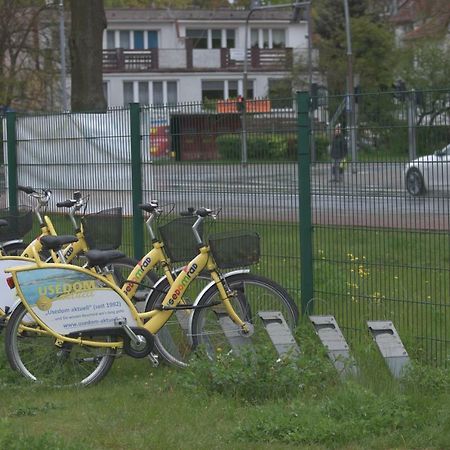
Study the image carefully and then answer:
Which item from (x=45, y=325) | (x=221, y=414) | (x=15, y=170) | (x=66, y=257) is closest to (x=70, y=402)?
(x=45, y=325)

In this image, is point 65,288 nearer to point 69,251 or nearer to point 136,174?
point 69,251

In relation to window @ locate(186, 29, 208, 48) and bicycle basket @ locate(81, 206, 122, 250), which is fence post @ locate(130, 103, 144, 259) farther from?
window @ locate(186, 29, 208, 48)

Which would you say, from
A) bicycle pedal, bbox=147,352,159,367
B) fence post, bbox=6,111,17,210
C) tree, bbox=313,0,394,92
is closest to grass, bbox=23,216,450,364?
bicycle pedal, bbox=147,352,159,367

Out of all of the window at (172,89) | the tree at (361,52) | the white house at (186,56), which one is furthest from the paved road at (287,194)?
the window at (172,89)

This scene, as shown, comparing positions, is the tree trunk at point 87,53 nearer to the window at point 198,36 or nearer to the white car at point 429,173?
the white car at point 429,173

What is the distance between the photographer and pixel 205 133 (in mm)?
8766

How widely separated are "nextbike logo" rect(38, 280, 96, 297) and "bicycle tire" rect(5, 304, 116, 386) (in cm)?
20

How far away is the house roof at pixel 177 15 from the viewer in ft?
204

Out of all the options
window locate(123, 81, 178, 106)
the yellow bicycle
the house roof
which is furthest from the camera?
the house roof

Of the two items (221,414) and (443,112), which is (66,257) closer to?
(221,414)

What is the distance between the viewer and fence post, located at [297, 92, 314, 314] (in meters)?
7.88

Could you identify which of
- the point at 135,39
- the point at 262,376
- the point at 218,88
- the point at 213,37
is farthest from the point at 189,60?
the point at 262,376

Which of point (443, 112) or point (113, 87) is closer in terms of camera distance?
point (443, 112)

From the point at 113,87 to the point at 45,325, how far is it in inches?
2056
